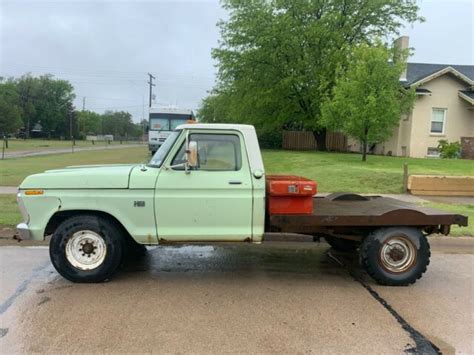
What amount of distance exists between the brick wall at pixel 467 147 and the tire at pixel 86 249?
2433 centimetres

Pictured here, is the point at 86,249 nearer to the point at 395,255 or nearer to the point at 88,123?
the point at 395,255

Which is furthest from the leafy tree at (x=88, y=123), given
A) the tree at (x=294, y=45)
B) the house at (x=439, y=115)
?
the house at (x=439, y=115)

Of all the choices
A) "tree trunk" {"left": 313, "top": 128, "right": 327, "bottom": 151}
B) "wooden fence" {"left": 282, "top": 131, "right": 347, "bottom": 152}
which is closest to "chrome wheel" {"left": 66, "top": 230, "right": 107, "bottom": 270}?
"tree trunk" {"left": 313, "top": 128, "right": 327, "bottom": 151}

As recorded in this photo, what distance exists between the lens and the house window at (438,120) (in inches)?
1065

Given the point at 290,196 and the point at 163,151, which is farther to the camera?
the point at 163,151

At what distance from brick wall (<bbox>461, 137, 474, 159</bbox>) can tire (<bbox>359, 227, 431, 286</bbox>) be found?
22.1 metres

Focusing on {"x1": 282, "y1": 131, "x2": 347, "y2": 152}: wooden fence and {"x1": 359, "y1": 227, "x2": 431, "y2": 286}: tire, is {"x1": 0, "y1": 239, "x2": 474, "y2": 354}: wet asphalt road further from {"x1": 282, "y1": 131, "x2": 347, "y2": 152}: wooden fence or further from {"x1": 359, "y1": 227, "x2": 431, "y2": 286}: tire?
{"x1": 282, "y1": 131, "x2": 347, "y2": 152}: wooden fence

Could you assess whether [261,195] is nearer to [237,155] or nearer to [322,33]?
[237,155]

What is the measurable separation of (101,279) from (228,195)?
1832 millimetres

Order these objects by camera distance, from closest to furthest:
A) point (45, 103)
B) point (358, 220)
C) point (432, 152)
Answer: point (358, 220), point (432, 152), point (45, 103)

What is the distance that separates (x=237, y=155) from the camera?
5215mm

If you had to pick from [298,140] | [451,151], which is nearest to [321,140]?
[298,140]

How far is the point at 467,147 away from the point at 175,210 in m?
24.1

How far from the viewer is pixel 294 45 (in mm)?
29938
